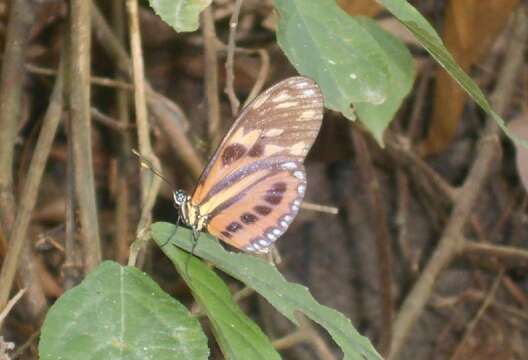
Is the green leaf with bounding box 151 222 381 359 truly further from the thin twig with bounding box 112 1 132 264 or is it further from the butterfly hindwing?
the thin twig with bounding box 112 1 132 264

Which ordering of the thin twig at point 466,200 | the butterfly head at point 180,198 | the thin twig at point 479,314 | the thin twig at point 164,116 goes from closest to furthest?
the butterfly head at point 180,198 → the thin twig at point 164,116 → the thin twig at point 466,200 → the thin twig at point 479,314

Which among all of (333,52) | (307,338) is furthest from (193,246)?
(307,338)

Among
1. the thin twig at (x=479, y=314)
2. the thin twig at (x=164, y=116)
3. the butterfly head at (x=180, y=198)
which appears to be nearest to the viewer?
the butterfly head at (x=180, y=198)

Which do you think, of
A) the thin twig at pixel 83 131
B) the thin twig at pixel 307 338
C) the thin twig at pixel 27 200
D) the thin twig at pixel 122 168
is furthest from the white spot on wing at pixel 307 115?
the thin twig at pixel 122 168

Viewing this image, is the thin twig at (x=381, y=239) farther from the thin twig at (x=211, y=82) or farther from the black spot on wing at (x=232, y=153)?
the black spot on wing at (x=232, y=153)

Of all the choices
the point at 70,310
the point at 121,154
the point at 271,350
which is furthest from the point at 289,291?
the point at 121,154

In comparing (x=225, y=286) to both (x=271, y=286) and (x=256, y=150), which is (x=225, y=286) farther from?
(x=256, y=150)
